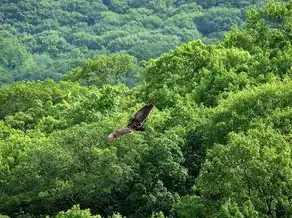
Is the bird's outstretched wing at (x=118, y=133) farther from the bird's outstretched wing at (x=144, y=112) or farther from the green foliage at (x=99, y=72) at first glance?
the green foliage at (x=99, y=72)

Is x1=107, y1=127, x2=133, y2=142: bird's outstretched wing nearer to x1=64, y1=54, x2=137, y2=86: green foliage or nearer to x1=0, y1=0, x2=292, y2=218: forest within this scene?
x1=0, y1=0, x2=292, y2=218: forest

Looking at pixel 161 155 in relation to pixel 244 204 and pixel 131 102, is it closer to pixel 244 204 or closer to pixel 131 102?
pixel 244 204

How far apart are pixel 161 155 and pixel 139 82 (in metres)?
32.3

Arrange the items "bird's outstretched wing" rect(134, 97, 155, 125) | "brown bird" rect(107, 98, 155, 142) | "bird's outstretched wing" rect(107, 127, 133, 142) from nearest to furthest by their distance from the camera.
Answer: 1. "bird's outstretched wing" rect(134, 97, 155, 125)
2. "brown bird" rect(107, 98, 155, 142)
3. "bird's outstretched wing" rect(107, 127, 133, 142)

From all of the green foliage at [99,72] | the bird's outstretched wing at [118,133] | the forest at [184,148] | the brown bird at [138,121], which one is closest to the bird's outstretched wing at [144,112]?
the brown bird at [138,121]

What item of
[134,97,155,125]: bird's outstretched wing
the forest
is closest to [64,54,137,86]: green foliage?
the forest

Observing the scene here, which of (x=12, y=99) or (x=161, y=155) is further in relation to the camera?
(x=12, y=99)

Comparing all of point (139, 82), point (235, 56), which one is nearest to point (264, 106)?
point (235, 56)

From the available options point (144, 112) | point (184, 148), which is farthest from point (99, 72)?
point (144, 112)

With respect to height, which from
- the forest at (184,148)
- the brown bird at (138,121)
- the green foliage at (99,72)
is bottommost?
the green foliage at (99,72)

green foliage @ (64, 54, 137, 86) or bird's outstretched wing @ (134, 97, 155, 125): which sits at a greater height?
bird's outstretched wing @ (134, 97, 155, 125)

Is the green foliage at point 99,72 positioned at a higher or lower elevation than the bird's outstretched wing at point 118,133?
lower

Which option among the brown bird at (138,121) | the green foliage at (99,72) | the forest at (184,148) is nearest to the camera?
the forest at (184,148)

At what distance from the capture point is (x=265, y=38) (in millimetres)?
56125
